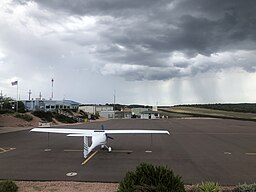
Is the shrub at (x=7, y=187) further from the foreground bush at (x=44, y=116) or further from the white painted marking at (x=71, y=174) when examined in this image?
the foreground bush at (x=44, y=116)

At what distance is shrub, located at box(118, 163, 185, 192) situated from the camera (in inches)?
276

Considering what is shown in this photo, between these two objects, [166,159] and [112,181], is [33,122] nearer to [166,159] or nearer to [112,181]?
[166,159]

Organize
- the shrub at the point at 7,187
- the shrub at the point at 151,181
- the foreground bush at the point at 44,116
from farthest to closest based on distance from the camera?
the foreground bush at the point at 44,116
the shrub at the point at 7,187
the shrub at the point at 151,181

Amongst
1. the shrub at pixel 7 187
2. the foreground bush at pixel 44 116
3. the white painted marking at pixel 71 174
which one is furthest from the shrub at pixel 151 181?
the foreground bush at pixel 44 116

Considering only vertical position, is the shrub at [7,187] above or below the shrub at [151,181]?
below

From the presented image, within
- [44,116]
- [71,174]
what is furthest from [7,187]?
[44,116]

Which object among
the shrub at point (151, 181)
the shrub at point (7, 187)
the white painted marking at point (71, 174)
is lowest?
the white painted marking at point (71, 174)

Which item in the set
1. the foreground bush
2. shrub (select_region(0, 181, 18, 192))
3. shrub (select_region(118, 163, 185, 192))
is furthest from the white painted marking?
the foreground bush

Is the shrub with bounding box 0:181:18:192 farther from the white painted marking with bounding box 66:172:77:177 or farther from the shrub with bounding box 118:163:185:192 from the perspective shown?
the shrub with bounding box 118:163:185:192

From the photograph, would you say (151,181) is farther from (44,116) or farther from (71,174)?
(44,116)

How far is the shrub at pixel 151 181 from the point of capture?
7020 millimetres

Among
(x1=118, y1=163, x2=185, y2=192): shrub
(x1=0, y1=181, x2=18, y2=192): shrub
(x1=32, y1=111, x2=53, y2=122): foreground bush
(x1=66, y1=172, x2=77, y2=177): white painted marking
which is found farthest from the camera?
(x1=32, y1=111, x2=53, y2=122): foreground bush

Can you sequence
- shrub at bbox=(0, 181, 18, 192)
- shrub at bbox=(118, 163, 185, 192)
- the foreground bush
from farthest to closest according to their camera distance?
the foreground bush
shrub at bbox=(0, 181, 18, 192)
shrub at bbox=(118, 163, 185, 192)

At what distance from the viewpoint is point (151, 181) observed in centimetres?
Result: 732
